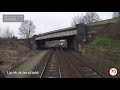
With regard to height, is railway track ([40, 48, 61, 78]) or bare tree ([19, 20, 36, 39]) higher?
bare tree ([19, 20, 36, 39])

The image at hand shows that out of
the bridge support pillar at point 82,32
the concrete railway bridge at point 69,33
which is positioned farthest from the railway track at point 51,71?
the bridge support pillar at point 82,32

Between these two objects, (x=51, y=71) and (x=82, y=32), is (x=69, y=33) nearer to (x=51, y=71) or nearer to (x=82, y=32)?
(x=82, y=32)

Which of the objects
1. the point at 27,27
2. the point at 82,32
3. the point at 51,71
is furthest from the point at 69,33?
the point at 27,27

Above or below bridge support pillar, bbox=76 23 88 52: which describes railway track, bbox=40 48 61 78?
below

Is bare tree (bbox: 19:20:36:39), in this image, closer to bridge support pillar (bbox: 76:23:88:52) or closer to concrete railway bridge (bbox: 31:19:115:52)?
concrete railway bridge (bbox: 31:19:115:52)

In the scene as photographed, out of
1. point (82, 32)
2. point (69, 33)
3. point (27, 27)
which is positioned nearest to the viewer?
point (27, 27)

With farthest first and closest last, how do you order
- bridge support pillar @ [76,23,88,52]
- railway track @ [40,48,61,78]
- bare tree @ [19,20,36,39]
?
bridge support pillar @ [76,23,88,52] → railway track @ [40,48,61,78] → bare tree @ [19,20,36,39]

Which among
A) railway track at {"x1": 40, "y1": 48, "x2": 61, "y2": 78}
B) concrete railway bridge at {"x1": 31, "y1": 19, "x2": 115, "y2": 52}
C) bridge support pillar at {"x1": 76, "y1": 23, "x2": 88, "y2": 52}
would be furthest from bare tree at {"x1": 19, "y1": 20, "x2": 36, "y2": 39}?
bridge support pillar at {"x1": 76, "y1": 23, "x2": 88, "y2": 52}

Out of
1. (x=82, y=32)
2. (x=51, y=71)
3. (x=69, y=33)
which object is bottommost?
(x=51, y=71)

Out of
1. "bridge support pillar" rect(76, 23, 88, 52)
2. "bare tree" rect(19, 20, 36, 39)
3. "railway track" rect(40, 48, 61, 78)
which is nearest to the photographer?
"bare tree" rect(19, 20, 36, 39)

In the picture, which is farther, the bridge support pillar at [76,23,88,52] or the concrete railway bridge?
the bridge support pillar at [76,23,88,52]
